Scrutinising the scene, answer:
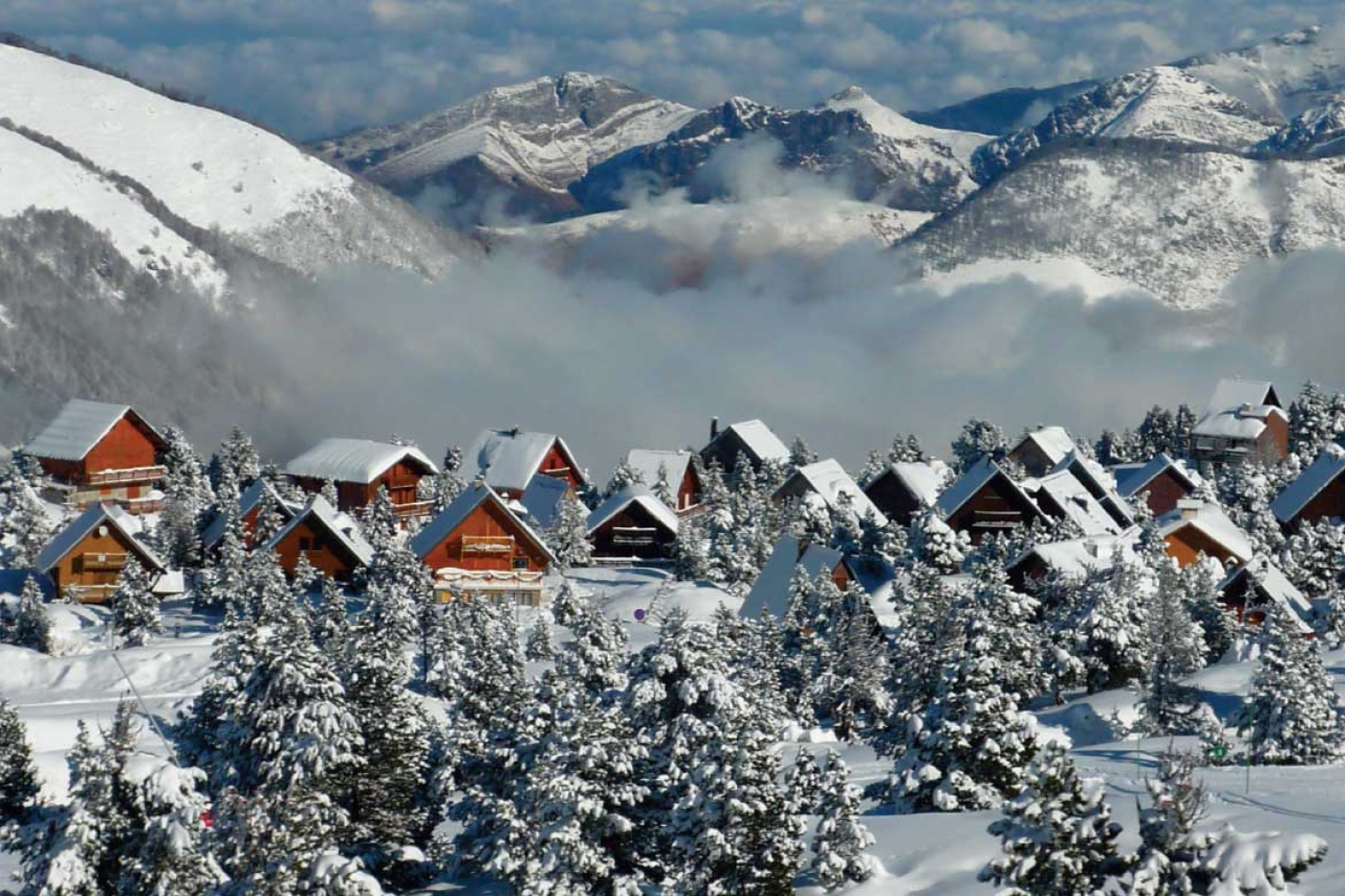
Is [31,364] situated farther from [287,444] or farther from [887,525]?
[887,525]

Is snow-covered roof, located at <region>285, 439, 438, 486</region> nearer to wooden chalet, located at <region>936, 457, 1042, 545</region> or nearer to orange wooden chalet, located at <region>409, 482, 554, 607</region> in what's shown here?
orange wooden chalet, located at <region>409, 482, 554, 607</region>

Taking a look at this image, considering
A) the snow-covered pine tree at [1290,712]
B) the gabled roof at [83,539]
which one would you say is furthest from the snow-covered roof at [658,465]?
the snow-covered pine tree at [1290,712]

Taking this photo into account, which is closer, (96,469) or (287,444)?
(96,469)

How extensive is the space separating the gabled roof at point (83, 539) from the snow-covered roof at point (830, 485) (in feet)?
109

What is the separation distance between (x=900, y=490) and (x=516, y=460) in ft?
72.5

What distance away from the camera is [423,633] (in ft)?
214

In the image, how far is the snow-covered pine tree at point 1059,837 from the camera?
22828 mm

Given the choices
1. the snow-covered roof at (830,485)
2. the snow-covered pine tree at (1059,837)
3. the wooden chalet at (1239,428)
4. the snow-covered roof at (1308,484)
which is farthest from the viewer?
the wooden chalet at (1239,428)

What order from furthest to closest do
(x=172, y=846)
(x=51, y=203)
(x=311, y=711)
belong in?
(x=51, y=203), (x=311, y=711), (x=172, y=846)

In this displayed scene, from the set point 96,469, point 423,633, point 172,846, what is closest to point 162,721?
point 423,633

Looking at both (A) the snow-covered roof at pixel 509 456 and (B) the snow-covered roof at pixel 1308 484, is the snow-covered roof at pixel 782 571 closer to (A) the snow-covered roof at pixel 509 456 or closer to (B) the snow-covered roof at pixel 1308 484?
(B) the snow-covered roof at pixel 1308 484

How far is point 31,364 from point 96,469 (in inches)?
3325

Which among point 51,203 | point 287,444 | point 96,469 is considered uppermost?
point 51,203

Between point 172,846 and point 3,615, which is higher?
point 172,846
